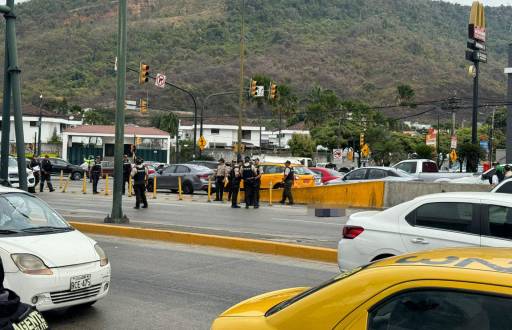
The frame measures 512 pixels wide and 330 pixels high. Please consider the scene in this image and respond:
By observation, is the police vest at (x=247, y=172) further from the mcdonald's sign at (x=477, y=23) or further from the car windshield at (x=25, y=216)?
the mcdonald's sign at (x=477, y=23)

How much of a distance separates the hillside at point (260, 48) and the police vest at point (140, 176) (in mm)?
Answer: 108061

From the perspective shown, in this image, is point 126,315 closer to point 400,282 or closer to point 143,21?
point 400,282

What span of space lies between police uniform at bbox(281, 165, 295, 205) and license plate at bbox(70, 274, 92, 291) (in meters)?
16.6

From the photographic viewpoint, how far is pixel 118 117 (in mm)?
14820

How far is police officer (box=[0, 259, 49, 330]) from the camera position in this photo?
3.22 meters

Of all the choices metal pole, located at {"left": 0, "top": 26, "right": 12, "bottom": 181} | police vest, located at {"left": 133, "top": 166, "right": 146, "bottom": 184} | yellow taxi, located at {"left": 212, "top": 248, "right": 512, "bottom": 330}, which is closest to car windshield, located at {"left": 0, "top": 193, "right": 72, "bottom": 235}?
yellow taxi, located at {"left": 212, "top": 248, "right": 512, "bottom": 330}

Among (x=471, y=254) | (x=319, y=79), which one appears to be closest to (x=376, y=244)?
(x=471, y=254)

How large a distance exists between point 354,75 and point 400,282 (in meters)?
148

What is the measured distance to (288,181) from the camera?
920 inches

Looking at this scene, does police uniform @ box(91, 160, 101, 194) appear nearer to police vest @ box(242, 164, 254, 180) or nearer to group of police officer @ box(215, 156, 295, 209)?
group of police officer @ box(215, 156, 295, 209)

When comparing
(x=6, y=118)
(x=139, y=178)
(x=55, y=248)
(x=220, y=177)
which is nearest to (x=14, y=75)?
(x=6, y=118)

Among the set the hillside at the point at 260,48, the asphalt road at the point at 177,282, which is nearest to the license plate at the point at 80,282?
the asphalt road at the point at 177,282

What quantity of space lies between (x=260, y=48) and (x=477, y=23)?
12676 cm

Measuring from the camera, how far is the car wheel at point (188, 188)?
28959 mm
